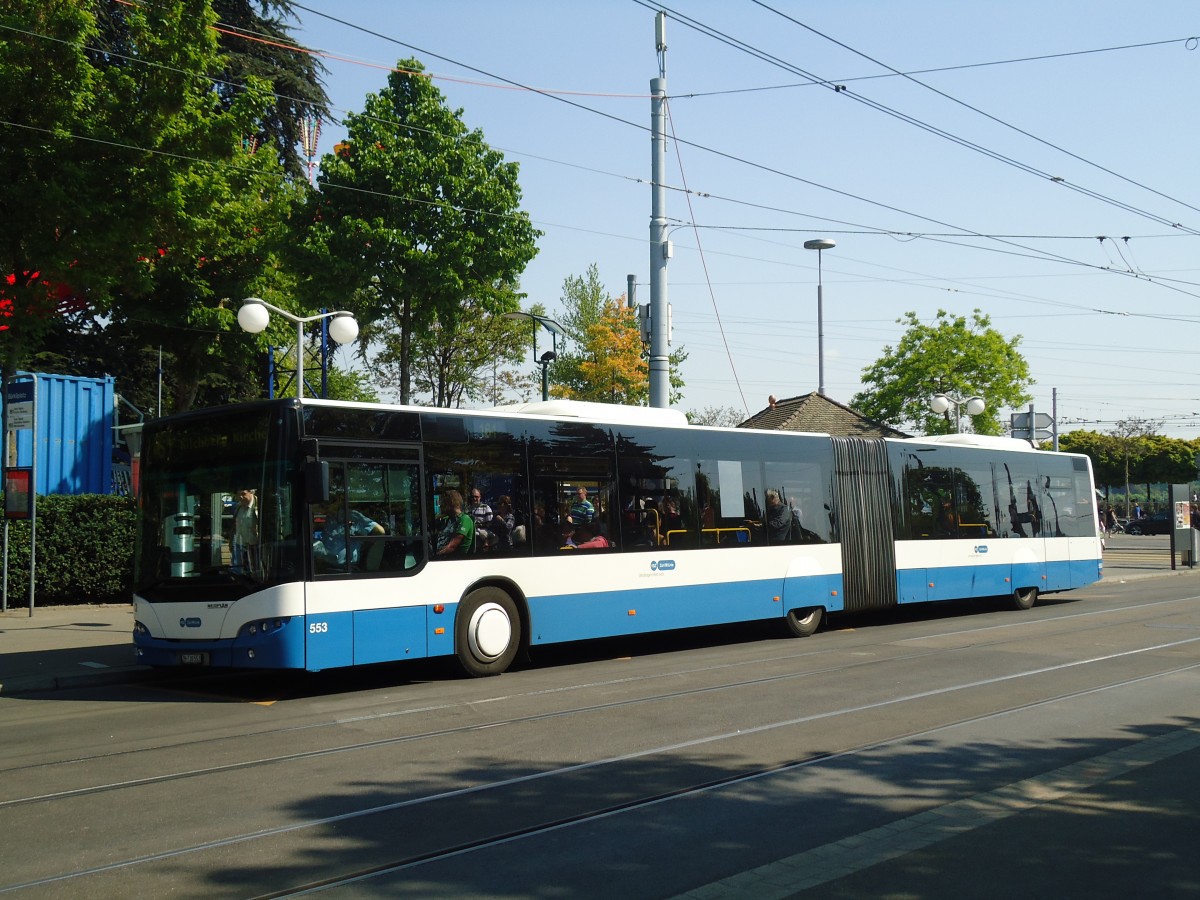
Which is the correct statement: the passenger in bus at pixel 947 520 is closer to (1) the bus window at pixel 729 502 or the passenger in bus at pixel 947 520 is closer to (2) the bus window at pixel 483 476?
(1) the bus window at pixel 729 502

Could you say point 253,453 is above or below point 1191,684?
above

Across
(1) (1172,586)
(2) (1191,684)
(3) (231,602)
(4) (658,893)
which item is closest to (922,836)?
(4) (658,893)

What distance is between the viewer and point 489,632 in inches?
492

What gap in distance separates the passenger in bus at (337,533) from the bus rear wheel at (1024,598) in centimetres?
1380

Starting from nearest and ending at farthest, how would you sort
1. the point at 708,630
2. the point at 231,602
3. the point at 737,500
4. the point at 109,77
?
the point at 231,602 < the point at 737,500 < the point at 109,77 < the point at 708,630

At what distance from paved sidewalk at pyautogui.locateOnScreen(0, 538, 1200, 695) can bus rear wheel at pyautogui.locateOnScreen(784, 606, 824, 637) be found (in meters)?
8.49

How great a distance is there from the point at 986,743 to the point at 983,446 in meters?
13.2

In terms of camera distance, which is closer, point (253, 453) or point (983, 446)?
point (253, 453)

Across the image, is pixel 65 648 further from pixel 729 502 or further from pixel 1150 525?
pixel 1150 525

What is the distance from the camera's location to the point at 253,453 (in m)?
11.2

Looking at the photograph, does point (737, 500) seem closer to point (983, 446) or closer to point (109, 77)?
point (983, 446)

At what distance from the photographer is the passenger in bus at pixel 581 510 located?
535 inches

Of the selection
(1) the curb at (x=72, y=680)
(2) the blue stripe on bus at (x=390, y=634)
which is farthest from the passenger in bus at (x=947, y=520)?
(1) the curb at (x=72, y=680)

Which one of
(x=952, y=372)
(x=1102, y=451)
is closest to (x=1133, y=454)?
(x=1102, y=451)
